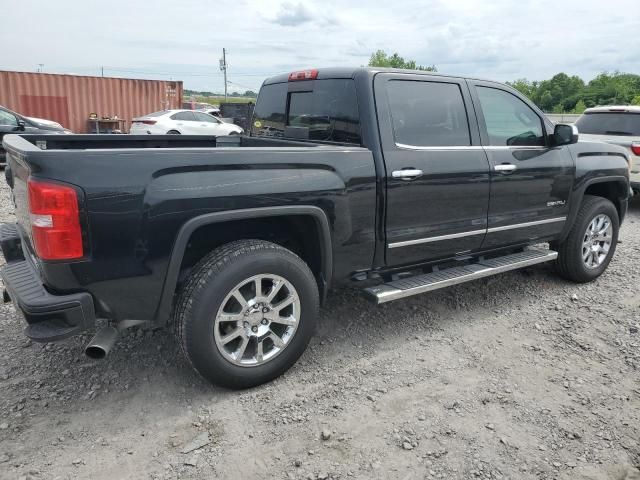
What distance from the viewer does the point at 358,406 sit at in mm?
2959

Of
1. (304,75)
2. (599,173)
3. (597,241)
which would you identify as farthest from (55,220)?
(597,241)

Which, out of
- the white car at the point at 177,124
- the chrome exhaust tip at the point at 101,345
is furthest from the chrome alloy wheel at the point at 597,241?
the white car at the point at 177,124

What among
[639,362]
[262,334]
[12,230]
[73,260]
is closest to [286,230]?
[262,334]

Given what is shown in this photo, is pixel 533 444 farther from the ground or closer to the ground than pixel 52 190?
closer to the ground

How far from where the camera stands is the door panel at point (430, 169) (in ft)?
11.3

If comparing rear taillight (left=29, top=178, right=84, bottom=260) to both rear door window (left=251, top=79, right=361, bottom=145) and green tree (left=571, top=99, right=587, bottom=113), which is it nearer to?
rear door window (left=251, top=79, right=361, bottom=145)

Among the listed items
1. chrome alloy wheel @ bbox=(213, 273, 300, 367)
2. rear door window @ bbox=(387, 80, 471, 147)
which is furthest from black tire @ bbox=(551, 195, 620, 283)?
chrome alloy wheel @ bbox=(213, 273, 300, 367)

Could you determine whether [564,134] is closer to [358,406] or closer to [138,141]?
[358,406]

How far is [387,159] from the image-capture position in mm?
3373

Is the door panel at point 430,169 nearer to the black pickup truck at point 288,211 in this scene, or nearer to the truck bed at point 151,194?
A: the black pickup truck at point 288,211

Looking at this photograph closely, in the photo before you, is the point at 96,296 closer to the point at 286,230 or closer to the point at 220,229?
the point at 220,229

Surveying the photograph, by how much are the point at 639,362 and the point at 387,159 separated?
7.28ft

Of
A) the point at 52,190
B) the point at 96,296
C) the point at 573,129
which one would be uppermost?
the point at 573,129

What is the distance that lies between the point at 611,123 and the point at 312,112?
697 centimetres
